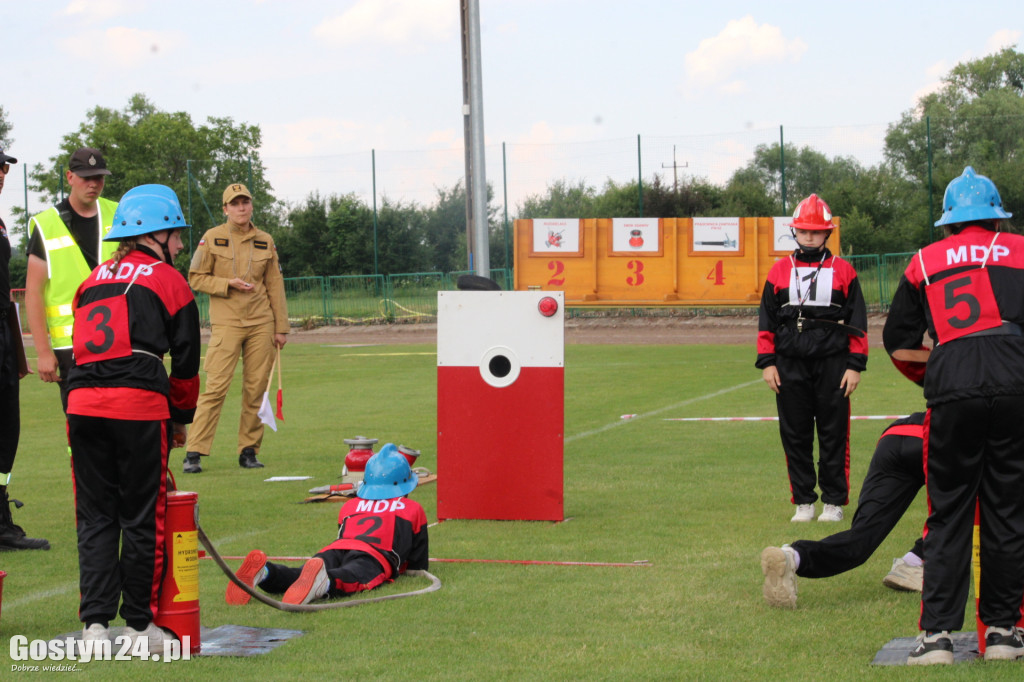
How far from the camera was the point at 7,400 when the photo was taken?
683 centimetres

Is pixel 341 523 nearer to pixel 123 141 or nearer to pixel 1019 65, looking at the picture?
pixel 123 141

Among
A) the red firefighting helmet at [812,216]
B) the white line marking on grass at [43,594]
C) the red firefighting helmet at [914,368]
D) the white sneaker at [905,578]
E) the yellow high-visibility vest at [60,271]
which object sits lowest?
the white line marking on grass at [43,594]

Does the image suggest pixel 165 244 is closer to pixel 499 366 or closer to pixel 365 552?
pixel 365 552

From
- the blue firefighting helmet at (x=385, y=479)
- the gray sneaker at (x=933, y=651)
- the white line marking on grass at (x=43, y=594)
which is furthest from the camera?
the blue firefighting helmet at (x=385, y=479)

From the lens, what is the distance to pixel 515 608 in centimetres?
509

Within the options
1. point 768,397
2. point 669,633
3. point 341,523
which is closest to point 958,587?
point 669,633

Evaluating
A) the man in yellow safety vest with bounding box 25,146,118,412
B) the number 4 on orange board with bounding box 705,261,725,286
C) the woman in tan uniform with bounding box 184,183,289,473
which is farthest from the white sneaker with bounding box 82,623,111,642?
the number 4 on orange board with bounding box 705,261,725,286

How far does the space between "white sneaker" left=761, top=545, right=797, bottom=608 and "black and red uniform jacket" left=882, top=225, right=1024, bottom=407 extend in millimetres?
910

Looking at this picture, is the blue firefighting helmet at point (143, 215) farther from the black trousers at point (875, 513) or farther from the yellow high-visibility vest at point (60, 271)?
the black trousers at point (875, 513)

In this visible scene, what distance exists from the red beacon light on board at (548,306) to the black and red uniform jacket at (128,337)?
2984mm

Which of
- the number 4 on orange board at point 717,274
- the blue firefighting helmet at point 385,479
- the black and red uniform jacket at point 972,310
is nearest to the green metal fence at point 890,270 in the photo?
the number 4 on orange board at point 717,274

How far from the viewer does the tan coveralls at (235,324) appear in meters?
9.91

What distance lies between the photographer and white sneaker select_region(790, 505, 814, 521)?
712 centimetres

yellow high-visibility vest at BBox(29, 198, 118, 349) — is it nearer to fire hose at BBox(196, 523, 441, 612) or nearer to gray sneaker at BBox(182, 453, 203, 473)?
fire hose at BBox(196, 523, 441, 612)
